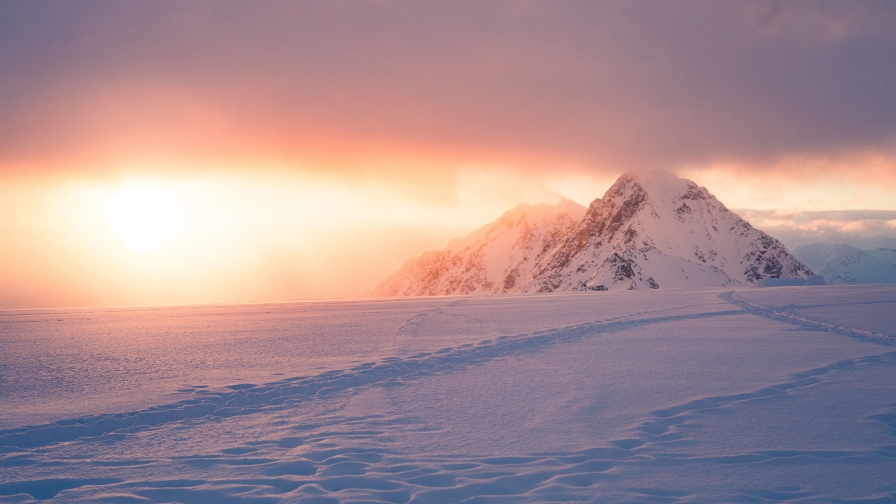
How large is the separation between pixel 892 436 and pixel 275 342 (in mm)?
15037

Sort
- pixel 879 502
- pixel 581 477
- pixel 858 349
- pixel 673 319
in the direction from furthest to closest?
pixel 673 319 < pixel 858 349 < pixel 581 477 < pixel 879 502

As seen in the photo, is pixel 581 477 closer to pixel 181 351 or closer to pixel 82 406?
pixel 82 406

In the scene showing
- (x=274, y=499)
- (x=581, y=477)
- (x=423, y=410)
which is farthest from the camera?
(x=423, y=410)

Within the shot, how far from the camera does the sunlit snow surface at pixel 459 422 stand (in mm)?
5723

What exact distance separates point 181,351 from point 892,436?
1534 cm

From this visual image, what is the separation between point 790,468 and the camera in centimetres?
592

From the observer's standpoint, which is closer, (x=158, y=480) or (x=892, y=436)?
(x=158, y=480)

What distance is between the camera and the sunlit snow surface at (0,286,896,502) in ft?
18.8

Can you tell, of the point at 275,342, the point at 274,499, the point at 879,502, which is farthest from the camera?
the point at 275,342

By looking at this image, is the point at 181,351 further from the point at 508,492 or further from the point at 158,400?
the point at 508,492

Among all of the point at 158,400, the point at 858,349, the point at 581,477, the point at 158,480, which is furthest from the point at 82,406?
the point at 858,349

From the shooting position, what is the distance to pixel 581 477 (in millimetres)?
5836

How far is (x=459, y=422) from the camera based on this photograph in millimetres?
8055

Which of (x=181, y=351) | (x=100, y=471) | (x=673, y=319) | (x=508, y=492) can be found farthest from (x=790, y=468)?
(x=673, y=319)
